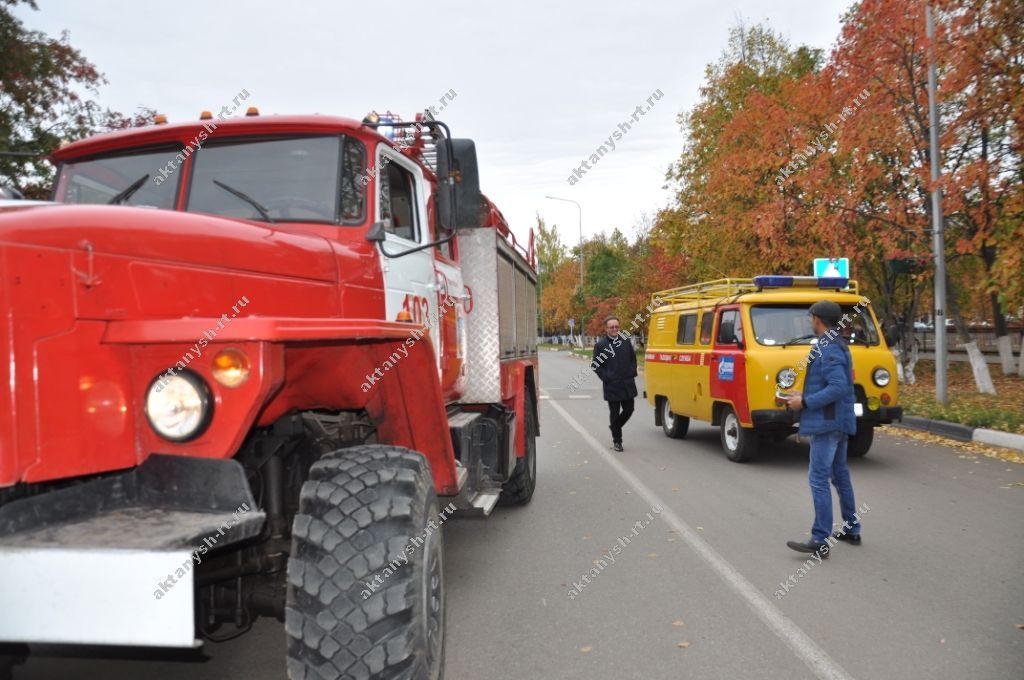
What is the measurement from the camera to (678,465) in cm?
979

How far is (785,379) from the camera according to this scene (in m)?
9.19

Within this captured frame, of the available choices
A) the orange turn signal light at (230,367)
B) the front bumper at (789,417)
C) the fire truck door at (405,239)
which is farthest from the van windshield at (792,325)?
the orange turn signal light at (230,367)

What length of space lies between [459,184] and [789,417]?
Result: 19.7ft

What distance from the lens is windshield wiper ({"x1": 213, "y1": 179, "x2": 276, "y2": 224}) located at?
3.84 metres

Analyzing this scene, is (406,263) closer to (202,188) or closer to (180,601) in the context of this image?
(202,188)

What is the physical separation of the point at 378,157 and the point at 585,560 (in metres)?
3.18

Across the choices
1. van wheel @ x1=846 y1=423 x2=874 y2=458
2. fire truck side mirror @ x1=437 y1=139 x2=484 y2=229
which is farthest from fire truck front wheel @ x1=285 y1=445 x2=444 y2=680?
van wheel @ x1=846 y1=423 x2=874 y2=458

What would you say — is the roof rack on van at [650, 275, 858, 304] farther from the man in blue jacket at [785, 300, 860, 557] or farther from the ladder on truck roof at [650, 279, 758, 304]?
the man in blue jacket at [785, 300, 860, 557]

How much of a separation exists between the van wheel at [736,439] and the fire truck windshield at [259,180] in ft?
22.1

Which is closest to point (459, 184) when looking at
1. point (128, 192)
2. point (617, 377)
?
point (128, 192)

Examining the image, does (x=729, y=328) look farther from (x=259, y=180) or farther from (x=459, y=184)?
(x=259, y=180)

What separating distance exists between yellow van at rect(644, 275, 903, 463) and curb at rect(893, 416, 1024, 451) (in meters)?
2.24

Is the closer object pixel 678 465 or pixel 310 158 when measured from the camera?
pixel 310 158

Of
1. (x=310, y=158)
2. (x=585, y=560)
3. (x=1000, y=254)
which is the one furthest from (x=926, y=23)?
(x=310, y=158)
